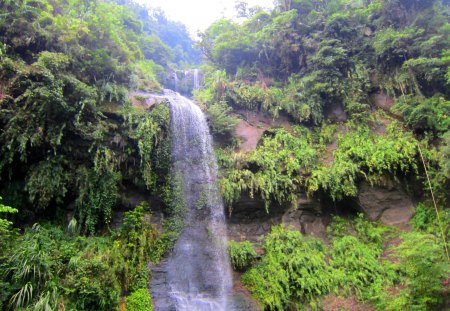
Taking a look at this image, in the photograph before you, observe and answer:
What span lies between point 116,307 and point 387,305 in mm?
7293

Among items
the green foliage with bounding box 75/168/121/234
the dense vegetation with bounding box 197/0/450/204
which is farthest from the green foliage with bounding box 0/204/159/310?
the dense vegetation with bounding box 197/0/450/204

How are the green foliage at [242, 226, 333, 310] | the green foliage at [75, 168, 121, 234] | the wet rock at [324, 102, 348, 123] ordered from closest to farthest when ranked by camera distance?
the green foliage at [242, 226, 333, 310] < the green foliage at [75, 168, 121, 234] < the wet rock at [324, 102, 348, 123]

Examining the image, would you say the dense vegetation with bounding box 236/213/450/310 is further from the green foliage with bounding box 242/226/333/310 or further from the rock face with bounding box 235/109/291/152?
the rock face with bounding box 235/109/291/152

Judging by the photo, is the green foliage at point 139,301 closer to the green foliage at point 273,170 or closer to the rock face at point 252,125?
the green foliage at point 273,170

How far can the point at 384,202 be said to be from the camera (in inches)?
477

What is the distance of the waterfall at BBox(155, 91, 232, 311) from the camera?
948 cm

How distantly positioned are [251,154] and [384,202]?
5431 millimetres

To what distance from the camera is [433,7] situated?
45.6 ft

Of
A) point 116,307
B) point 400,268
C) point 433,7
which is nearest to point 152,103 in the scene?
point 116,307

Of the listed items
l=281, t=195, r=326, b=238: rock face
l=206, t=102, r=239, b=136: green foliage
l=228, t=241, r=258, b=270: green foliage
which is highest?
l=206, t=102, r=239, b=136: green foliage

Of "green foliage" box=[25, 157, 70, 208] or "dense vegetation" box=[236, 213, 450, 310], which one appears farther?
"green foliage" box=[25, 157, 70, 208]

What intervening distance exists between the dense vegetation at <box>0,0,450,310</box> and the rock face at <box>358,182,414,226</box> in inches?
13.8

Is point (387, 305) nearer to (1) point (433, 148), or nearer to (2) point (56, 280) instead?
(1) point (433, 148)

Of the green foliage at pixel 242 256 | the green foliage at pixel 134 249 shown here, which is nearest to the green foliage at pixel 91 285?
the green foliage at pixel 134 249
